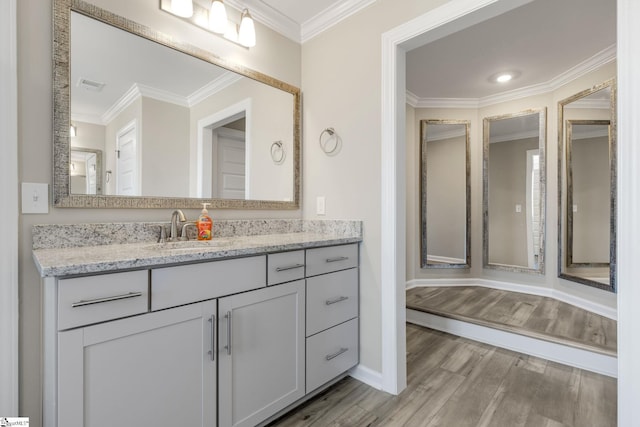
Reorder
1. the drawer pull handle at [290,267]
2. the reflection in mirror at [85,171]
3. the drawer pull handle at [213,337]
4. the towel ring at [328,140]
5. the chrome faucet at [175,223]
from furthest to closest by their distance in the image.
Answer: the towel ring at [328,140] < the chrome faucet at [175,223] < the drawer pull handle at [290,267] < the reflection in mirror at [85,171] < the drawer pull handle at [213,337]

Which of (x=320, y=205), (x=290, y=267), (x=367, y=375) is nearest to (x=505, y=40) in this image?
(x=320, y=205)

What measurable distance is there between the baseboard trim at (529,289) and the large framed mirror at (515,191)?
192 mm

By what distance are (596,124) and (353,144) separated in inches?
94.7

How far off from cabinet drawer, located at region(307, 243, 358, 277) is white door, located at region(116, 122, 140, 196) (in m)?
0.98

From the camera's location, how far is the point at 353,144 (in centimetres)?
196

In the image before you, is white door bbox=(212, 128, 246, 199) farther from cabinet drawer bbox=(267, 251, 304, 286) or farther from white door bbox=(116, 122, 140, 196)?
cabinet drawer bbox=(267, 251, 304, 286)

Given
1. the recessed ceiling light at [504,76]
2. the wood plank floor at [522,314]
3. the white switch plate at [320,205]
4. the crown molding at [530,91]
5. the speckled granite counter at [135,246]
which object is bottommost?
the wood plank floor at [522,314]

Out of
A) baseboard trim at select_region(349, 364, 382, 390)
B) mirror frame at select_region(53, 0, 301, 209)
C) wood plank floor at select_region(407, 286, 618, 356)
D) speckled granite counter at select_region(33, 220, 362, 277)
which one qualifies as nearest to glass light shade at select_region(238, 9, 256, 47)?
mirror frame at select_region(53, 0, 301, 209)

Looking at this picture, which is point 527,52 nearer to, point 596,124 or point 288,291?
point 596,124

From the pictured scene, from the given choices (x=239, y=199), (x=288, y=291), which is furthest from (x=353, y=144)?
(x=288, y=291)

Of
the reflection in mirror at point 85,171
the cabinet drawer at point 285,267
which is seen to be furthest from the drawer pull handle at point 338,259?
the reflection in mirror at point 85,171

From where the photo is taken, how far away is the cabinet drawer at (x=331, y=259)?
1629 millimetres
